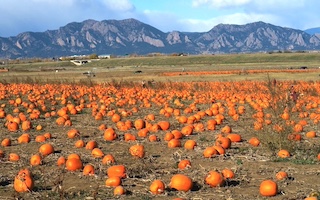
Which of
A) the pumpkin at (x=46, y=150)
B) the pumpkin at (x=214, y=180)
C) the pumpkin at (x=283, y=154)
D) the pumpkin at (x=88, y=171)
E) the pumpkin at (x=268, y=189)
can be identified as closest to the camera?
the pumpkin at (x=268, y=189)

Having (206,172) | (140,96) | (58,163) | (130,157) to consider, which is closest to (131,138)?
(130,157)

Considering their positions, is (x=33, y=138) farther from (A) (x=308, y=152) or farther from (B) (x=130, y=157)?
(A) (x=308, y=152)

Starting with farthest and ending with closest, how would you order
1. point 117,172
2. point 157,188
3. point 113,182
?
point 117,172 → point 113,182 → point 157,188

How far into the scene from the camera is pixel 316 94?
75.7ft

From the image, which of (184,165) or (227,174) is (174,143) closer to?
(184,165)

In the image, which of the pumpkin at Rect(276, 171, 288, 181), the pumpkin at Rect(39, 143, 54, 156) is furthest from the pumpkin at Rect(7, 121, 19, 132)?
the pumpkin at Rect(276, 171, 288, 181)

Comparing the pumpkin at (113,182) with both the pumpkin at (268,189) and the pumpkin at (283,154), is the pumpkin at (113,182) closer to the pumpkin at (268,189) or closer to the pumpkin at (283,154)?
the pumpkin at (268,189)

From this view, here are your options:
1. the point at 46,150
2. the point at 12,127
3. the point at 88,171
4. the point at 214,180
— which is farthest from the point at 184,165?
the point at 12,127

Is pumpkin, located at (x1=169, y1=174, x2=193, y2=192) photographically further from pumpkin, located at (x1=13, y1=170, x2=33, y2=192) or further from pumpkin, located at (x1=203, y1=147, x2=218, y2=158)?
pumpkin, located at (x1=203, y1=147, x2=218, y2=158)

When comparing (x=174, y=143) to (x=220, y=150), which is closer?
(x=220, y=150)

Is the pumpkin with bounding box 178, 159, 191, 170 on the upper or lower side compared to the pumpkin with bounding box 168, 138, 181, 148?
upper

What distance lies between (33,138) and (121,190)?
21.9 feet

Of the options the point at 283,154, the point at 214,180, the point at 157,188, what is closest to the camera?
the point at 157,188

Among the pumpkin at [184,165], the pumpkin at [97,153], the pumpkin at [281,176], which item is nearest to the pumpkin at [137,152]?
the pumpkin at [97,153]
